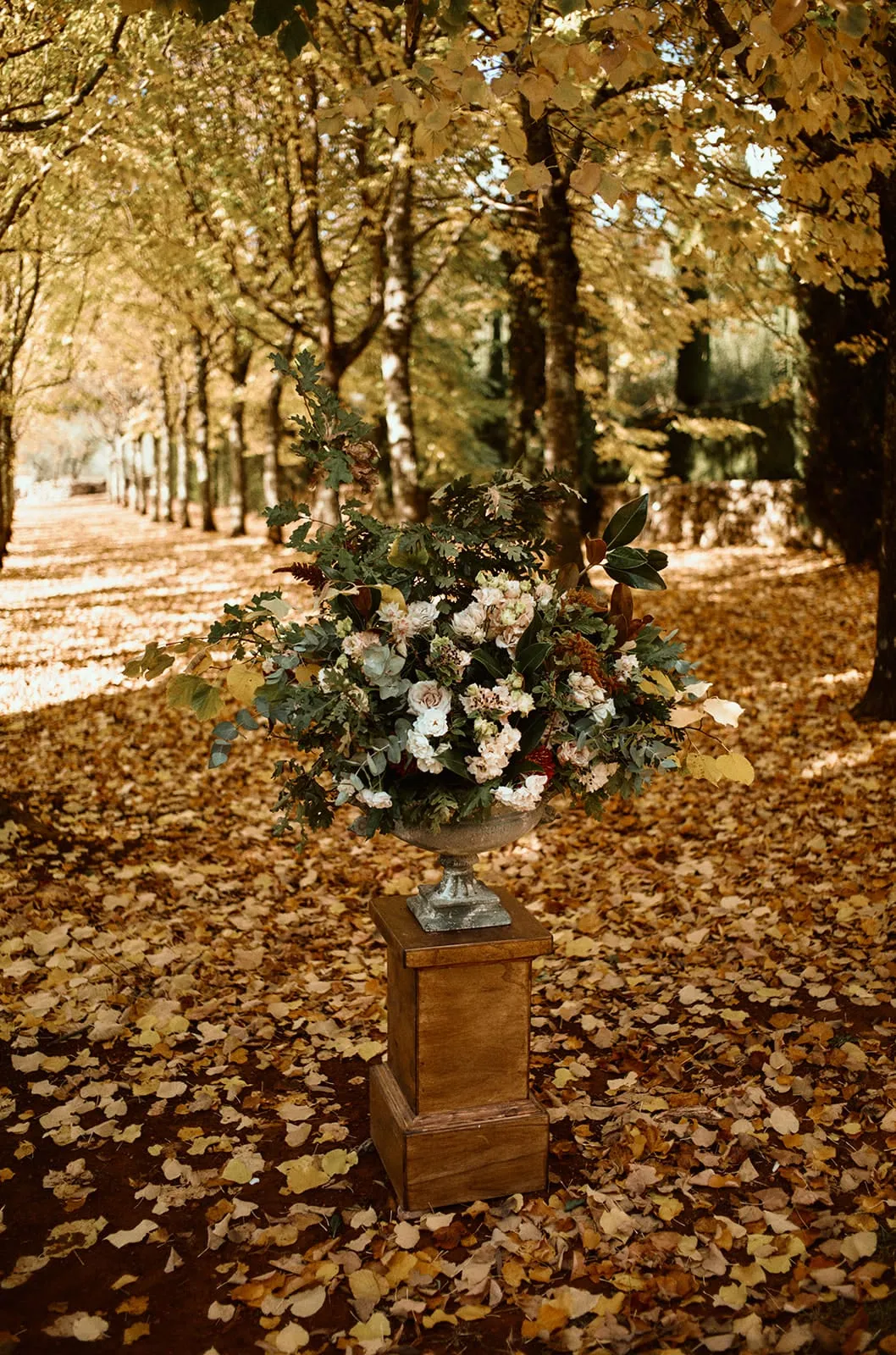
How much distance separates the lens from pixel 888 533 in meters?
7.62

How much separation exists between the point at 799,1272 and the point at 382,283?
14.6 meters

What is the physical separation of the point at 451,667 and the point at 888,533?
5.92m

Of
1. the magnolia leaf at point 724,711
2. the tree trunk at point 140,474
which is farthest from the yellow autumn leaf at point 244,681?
the tree trunk at point 140,474

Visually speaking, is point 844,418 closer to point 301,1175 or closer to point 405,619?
point 405,619

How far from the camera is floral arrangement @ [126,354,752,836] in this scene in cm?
277

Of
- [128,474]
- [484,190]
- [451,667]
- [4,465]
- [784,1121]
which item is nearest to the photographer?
[451,667]

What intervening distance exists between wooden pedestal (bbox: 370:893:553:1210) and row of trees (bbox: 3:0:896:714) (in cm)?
282

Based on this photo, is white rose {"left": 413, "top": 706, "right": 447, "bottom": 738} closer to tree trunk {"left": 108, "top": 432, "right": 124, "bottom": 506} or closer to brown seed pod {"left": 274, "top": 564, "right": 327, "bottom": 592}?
brown seed pod {"left": 274, "top": 564, "right": 327, "bottom": 592}

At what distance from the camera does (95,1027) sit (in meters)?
4.26

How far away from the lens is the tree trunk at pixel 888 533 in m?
7.29

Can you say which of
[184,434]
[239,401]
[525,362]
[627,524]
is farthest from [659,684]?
[184,434]

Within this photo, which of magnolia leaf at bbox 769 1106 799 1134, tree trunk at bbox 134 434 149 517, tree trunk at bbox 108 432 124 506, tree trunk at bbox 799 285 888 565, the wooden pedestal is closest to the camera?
the wooden pedestal

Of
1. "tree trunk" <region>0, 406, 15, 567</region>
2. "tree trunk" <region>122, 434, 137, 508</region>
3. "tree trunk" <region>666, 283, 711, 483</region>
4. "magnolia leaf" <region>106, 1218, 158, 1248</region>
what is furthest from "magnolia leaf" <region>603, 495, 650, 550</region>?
"tree trunk" <region>122, 434, 137, 508</region>

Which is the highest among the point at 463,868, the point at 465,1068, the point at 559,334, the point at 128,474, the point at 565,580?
the point at 128,474
